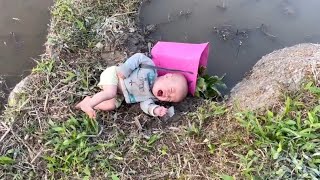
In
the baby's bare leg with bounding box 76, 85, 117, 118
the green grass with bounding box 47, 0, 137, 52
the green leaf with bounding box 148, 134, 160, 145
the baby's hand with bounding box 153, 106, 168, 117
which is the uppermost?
the green grass with bounding box 47, 0, 137, 52

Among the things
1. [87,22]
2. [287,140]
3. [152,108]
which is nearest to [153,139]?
[152,108]

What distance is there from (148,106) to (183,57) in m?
0.50

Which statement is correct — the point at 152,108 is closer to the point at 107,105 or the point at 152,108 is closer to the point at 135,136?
the point at 135,136

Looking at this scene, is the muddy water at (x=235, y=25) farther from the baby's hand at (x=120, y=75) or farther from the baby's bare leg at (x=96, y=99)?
the baby's bare leg at (x=96, y=99)

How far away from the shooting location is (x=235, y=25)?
4.50 metres

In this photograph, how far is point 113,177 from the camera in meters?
3.22

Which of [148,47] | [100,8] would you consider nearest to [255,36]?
[148,47]

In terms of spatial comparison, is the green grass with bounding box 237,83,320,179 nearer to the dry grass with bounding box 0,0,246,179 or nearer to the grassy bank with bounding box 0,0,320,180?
the grassy bank with bounding box 0,0,320,180

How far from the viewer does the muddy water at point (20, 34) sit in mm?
4309

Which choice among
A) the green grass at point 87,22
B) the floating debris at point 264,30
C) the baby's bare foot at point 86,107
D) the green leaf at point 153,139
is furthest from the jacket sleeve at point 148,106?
the floating debris at point 264,30

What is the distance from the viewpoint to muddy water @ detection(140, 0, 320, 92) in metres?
4.29

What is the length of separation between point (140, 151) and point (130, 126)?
0.96 feet

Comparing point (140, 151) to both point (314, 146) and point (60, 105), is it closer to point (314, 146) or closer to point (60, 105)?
point (60, 105)

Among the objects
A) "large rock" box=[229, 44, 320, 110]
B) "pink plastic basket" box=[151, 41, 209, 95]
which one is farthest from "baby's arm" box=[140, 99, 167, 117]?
"large rock" box=[229, 44, 320, 110]
